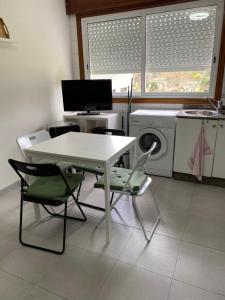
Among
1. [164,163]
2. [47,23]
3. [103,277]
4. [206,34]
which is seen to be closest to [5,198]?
[103,277]

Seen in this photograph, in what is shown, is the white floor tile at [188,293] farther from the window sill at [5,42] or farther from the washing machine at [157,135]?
the window sill at [5,42]

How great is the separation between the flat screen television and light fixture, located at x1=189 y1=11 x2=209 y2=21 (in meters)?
1.36

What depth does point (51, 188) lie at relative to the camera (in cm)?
188

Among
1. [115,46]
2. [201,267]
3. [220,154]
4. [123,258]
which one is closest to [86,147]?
[123,258]

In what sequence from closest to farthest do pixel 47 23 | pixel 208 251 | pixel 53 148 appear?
pixel 208 251 → pixel 53 148 → pixel 47 23

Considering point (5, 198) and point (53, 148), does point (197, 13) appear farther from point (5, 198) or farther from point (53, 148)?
point (5, 198)

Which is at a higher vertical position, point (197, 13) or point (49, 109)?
point (197, 13)

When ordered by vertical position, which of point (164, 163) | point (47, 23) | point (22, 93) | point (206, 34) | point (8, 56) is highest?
point (47, 23)

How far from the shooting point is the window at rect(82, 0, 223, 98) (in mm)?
2975

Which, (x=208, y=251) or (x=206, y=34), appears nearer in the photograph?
(x=208, y=251)

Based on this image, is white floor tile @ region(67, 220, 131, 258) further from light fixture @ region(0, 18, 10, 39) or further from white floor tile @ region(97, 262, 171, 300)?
light fixture @ region(0, 18, 10, 39)

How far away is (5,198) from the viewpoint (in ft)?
8.75

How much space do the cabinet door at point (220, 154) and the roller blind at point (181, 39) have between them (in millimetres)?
1020

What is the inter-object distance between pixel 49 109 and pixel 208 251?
2742mm
